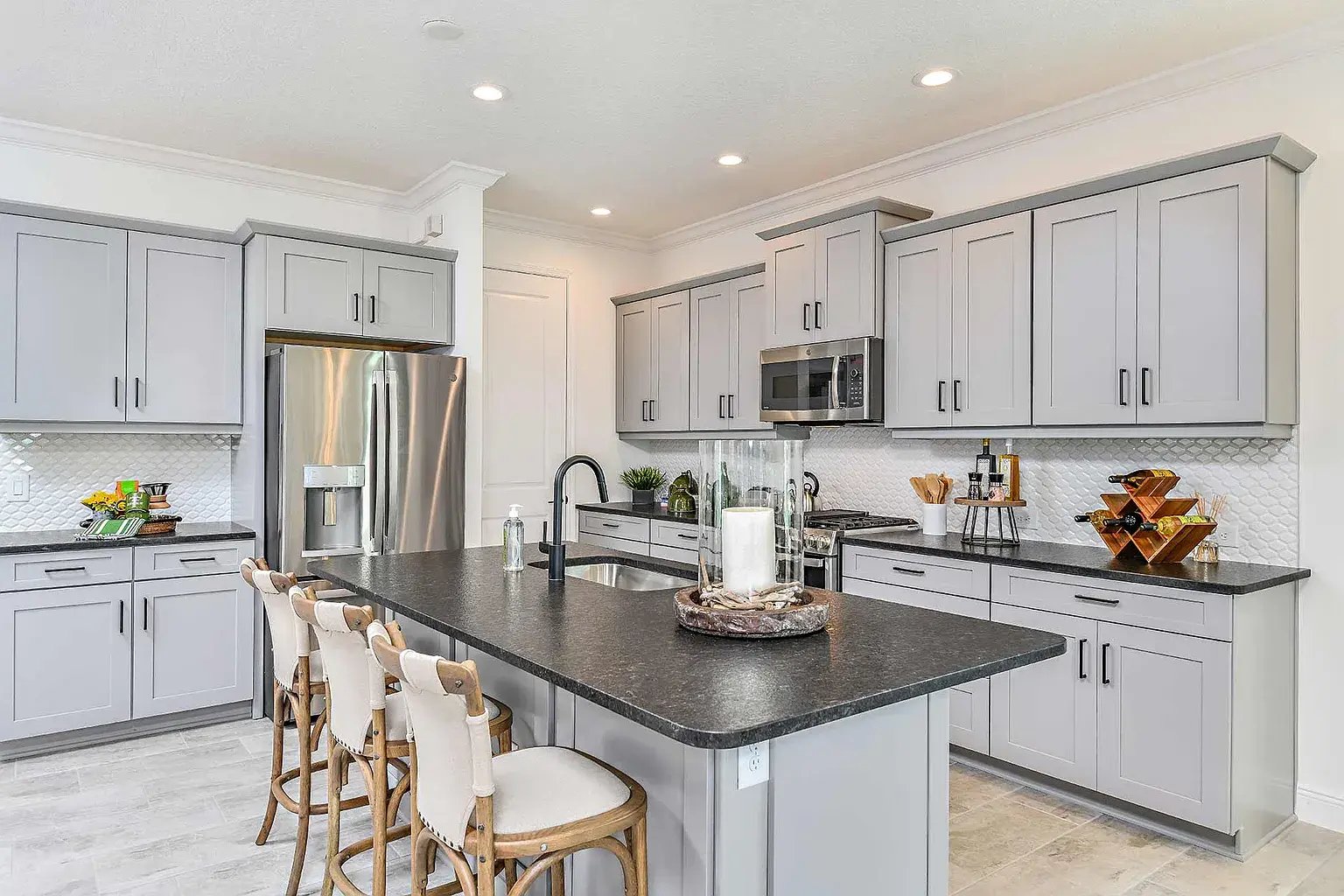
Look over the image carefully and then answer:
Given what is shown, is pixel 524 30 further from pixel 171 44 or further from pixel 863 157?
pixel 863 157

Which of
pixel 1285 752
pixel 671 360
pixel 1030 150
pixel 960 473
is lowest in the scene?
pixel 1285 752

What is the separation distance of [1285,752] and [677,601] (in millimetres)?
2492

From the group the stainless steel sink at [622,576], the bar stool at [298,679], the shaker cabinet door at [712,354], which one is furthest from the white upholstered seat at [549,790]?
the shaker cabinet door at [712,354]

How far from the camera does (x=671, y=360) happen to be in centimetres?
567

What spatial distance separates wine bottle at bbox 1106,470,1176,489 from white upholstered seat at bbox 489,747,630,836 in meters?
2.42

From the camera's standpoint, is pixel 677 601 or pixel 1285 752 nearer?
pixel 677 601

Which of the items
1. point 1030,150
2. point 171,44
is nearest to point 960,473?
point 1030,150

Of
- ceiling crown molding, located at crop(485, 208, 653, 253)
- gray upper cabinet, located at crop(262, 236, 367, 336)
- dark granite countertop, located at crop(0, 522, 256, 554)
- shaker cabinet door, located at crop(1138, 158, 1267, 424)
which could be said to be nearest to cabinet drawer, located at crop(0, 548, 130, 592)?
dark granite countertop, located at crop(0, 522, 256, 554)

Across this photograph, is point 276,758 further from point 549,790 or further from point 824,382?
point 824,382

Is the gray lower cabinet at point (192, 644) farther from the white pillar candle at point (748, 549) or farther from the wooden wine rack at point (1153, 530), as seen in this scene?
the wooden wine rack at point (1153, 530)

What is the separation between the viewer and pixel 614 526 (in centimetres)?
563

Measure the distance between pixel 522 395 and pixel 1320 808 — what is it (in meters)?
4.56

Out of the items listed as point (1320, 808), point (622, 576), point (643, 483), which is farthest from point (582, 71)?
point (1320, 808)

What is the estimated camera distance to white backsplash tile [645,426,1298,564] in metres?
3.20
